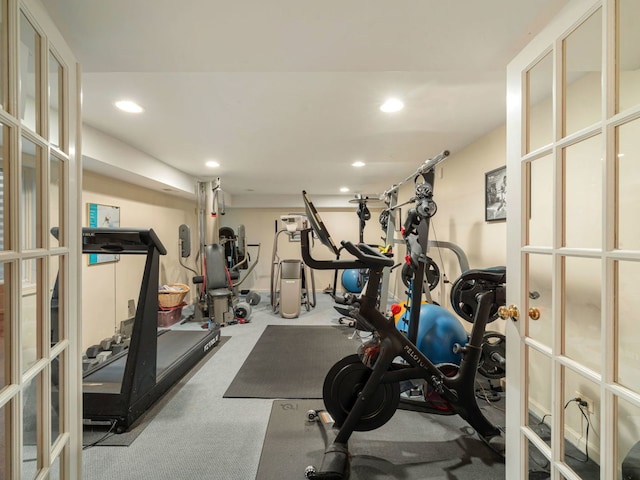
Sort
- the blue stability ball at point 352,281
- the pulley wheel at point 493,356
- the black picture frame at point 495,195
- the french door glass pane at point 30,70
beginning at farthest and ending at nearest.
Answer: the blue stability ball at point 352,281, the black picture frame at point 495,195, the pulley wheel at point 493,356, the french door glass pane at point 30,70

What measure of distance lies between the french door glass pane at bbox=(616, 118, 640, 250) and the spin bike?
2.84 ft

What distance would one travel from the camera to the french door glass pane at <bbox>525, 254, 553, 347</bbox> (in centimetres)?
94

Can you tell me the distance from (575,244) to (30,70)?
1.84m

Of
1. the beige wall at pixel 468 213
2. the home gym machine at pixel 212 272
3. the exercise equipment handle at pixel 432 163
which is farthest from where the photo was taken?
the home gym machine at pixel 212 272

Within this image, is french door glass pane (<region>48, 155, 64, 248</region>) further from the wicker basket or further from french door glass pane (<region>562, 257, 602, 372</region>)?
the wicker basket

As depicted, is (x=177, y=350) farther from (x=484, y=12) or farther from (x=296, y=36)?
(x=484, y=12)

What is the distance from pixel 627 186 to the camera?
0.76m

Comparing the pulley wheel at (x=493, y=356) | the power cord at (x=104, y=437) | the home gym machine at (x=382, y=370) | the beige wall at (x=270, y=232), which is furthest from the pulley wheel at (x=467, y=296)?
the beige wall at (x=270, y=232)

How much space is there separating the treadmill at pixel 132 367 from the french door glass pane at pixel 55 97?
1.10m

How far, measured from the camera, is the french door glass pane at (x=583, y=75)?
77 centimetres

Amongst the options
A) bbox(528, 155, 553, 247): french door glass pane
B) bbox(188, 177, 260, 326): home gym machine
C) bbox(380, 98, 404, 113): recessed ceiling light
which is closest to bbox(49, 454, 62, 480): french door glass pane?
bbox(528, 155, 553, 247): french door glass pane

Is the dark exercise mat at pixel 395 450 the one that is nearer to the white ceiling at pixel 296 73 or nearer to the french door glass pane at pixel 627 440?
the french door glass pane at pixel 627 440

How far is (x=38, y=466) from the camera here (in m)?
0.82

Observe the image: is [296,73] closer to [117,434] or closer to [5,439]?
[5,439]
